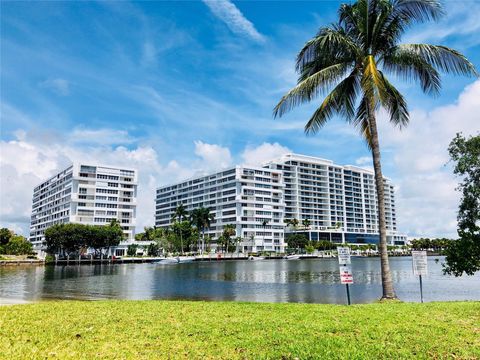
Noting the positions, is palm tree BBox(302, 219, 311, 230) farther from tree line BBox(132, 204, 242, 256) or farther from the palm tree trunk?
the palm tree trunk

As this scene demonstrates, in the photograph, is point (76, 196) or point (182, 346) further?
point (76, 196)

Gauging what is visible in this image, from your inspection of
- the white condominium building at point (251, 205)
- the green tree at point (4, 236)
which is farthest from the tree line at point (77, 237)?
the white condominium building at point (251, 205)

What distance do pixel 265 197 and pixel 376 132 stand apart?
14836 centimetres

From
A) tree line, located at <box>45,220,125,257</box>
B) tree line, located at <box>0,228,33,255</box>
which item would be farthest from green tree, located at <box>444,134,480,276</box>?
tree line, located at <box>0,228,33,255</box>

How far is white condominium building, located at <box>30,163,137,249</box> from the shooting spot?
5054 inches

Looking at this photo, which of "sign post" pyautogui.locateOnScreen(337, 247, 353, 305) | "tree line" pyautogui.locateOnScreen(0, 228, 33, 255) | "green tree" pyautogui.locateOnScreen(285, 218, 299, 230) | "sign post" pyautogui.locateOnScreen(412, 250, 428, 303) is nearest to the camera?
"sign post" pyautogui.locateOnScreen(337, 247, 353, 305)

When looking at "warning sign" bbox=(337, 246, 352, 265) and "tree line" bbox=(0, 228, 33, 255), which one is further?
"tree line" bbox=(0, 228, 33, 255)

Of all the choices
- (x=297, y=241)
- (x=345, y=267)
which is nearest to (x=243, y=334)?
(x=345, y=267)

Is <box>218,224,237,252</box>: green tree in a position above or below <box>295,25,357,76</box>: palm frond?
below

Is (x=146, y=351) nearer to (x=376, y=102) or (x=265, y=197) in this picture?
(x=376, y=102)

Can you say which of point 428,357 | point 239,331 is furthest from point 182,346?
point 428,357

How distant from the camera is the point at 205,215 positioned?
148500 millimetres

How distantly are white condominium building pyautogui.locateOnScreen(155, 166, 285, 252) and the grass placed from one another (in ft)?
481

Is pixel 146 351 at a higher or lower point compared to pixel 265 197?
lower
